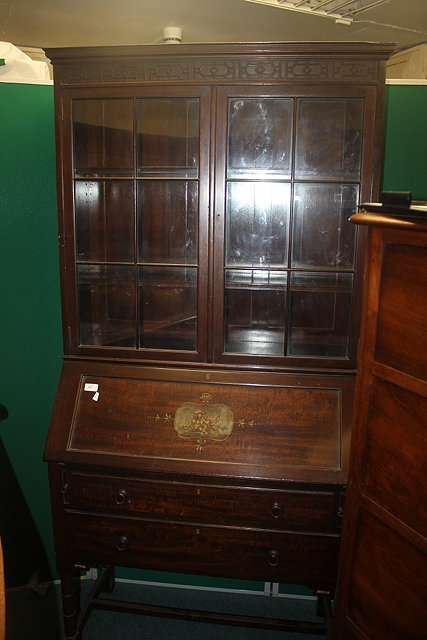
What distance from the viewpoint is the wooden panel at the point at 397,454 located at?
1.19m

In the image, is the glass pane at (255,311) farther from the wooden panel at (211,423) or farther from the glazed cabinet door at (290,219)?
the wooden panel at (211,423)

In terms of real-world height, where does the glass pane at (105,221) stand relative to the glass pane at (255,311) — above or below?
above

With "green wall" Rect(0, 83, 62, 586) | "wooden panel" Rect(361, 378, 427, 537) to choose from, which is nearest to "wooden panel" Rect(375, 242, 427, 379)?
"wooden panel" Rect(361, 378, 427, 537)

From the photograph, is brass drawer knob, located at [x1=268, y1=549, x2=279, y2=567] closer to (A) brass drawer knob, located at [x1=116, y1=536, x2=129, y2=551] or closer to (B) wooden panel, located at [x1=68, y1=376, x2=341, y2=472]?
(B) wooden panel, located at [x1=68, y1=376, x2=341, y2=472]

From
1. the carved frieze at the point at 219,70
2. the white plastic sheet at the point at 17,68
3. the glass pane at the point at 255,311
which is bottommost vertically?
the glass pane at the point at 255,311

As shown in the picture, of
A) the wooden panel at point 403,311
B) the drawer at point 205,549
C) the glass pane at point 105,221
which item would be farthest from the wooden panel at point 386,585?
the glass pane at point 105,221

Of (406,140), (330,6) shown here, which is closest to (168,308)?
(406,140)

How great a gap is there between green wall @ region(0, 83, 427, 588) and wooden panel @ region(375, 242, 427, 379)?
0.89 metres

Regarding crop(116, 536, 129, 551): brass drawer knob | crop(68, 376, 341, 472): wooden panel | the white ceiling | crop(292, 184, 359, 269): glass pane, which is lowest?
crop(116, 536, 129, 551): brass drawer knob

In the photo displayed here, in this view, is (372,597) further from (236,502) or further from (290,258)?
(290,258)

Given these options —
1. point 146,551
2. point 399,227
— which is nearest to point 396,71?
point 399,227

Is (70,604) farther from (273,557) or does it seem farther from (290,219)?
(290,219)

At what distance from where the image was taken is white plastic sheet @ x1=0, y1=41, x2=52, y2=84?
1.98 metres

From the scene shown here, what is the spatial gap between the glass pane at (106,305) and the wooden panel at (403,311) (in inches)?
39.4
